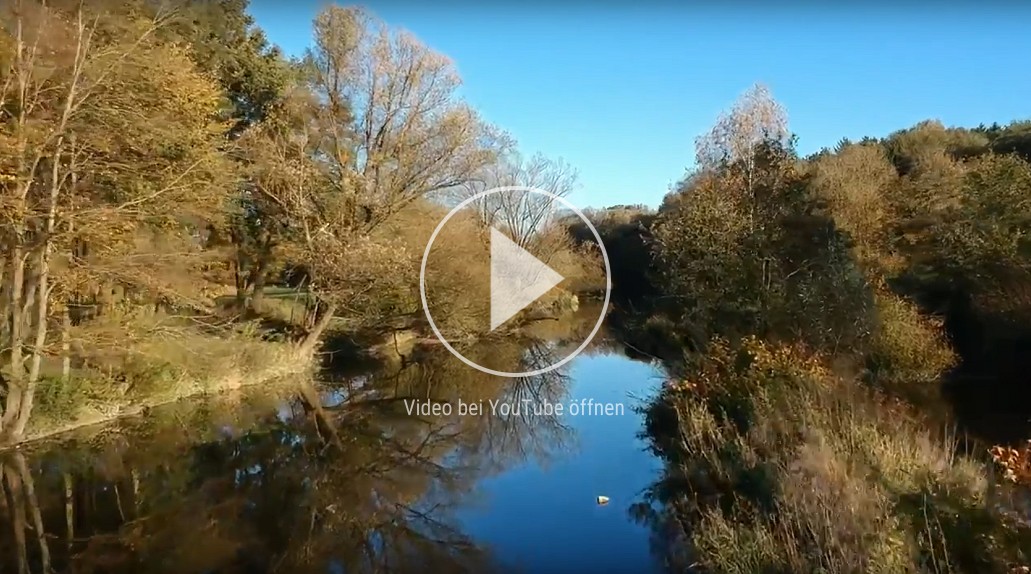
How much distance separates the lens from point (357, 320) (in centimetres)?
2020

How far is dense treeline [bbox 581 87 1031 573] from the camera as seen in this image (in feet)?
16.6

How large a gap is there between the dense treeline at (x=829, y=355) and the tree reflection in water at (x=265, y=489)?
2.50 meters

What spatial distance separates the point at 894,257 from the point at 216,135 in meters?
15.0

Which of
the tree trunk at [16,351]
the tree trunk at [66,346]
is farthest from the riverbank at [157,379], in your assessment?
the tree trunk at [16,351]

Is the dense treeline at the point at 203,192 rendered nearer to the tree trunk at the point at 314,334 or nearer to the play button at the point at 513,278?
the tree trunk at the point at 314,334

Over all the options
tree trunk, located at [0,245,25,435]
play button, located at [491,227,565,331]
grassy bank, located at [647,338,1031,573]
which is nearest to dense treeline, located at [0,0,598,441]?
tree trunk, located at [0,245,25,435]

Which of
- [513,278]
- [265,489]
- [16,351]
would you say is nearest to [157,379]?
[16,351]

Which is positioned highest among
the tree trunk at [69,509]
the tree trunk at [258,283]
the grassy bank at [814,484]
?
the tree trunk at [258,283]

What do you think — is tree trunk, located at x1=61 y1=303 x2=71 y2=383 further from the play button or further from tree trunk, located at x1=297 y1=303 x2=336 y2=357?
the play button

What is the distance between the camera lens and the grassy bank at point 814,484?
4594mm

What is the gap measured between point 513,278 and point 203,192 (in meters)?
13.7

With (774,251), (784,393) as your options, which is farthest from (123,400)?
(774,251)

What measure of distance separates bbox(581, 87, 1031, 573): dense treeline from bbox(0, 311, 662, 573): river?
36.0 inches

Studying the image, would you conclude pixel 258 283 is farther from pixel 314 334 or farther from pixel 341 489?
pixel 341 489
